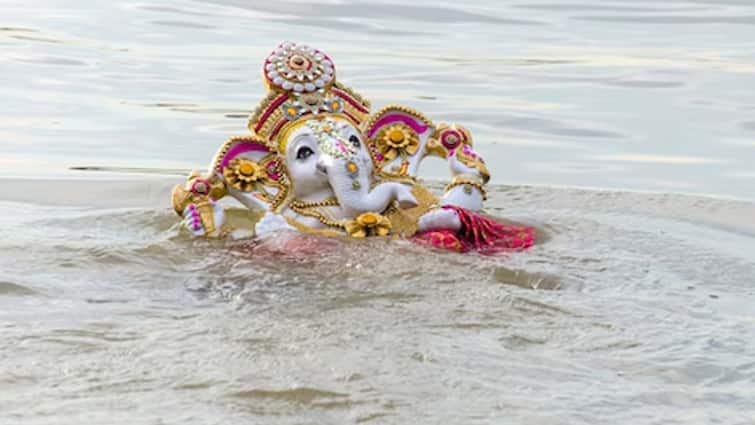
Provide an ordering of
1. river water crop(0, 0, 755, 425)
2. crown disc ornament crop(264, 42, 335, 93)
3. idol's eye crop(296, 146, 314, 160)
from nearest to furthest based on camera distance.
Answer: river water crop(0, 0, 755, 425) → idol's eye crop(296, 146, 314, 160) → crown disc ornament crop(264, 42, 335, 93)

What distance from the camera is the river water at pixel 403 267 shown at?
233 inches

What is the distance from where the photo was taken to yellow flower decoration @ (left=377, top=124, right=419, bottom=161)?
8.79 metres

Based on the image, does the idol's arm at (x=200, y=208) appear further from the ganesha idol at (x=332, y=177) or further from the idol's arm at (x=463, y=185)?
the idol's arm at (x=463, y=185)

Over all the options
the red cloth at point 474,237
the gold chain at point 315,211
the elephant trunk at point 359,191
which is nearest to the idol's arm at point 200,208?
the gold chain at point 315,211

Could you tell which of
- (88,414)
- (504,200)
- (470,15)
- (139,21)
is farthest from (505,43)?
(88,414)

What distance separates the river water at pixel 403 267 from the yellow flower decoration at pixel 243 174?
15.0 inches

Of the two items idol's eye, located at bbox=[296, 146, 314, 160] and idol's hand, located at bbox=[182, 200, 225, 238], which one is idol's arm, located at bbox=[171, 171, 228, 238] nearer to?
idol's hand, located at bbox=[182, 200, 225, 238]

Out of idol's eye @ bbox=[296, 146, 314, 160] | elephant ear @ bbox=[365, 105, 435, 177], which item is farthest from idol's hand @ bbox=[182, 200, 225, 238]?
elephant ear @ bbox=[365, 105, 435, 177]

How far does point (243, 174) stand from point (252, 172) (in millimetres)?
52

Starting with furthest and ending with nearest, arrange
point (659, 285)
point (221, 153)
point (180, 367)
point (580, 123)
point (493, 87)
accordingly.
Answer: point (493, 87)
point (580, 123)
point (221, 153)
point (659, 285)
point (180, 367)

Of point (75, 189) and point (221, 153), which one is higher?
point (221, 153)

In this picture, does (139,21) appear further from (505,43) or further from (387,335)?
(387,335)

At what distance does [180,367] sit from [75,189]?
15.9ft

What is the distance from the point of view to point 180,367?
611 cm
